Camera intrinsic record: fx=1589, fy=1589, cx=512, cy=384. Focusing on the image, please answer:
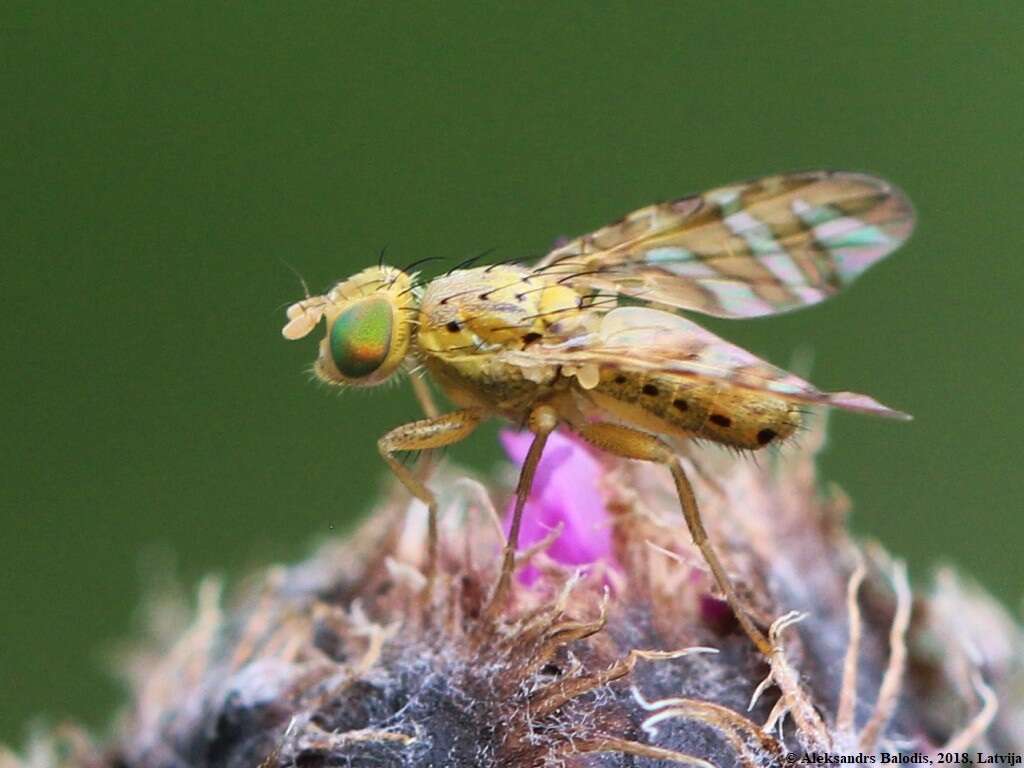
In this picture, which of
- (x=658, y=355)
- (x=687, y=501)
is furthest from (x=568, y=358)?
(x=687, y=501)

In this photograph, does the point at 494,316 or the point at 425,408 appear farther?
the point at 425,408

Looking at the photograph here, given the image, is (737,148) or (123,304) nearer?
(123,304)

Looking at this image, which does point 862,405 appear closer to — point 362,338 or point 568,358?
point 568,358

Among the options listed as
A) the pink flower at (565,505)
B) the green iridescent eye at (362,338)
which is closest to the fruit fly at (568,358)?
the green iridescent eye at (362,338)

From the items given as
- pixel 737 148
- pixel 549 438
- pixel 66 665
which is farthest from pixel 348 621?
pixel 737 148

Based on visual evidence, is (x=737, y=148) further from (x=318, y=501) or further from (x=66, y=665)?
(x=66, y=665)

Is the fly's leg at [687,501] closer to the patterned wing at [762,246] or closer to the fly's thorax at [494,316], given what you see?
the fly's thorax at [494,316]

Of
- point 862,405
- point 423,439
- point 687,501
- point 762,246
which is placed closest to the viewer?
point 862,405
